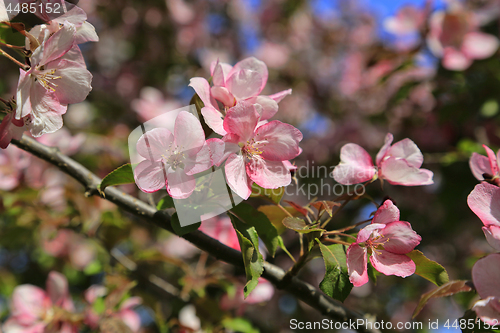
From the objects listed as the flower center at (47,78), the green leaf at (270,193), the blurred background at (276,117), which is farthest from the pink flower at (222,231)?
the flower center at (47,78)

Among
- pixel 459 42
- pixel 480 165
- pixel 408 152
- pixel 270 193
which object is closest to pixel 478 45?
pixel 459 42

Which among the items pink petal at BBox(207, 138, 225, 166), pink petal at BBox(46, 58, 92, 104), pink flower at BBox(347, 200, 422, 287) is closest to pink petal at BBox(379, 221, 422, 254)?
pink flower at BBox(347, 200, 422, 287)

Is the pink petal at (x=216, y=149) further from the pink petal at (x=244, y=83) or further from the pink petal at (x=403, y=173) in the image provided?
the pink petal at (x=403, y=173)

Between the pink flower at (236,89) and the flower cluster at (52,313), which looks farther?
the flower cluster at (52,313)

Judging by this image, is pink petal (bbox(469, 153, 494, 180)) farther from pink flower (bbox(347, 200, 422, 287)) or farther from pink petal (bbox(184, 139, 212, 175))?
pink petal (bbox(184, 139, 212, 175))

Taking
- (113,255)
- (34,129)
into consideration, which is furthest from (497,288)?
(113,255)

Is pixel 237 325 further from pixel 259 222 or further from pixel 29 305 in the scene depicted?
pixel 29 305

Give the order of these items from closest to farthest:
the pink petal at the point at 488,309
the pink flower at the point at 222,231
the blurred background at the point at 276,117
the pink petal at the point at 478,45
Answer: the pink petal at the point at 488,309 < the pink flower at the point at 222,231 < the blurred background at the point at 276,117 < the pink petal at the point at 478,45

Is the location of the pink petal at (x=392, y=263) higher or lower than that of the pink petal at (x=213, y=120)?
lower

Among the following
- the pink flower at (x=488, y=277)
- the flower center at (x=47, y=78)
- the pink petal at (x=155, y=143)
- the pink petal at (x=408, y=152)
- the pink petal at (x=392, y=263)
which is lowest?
the pink petal at (x=392, y=263)
